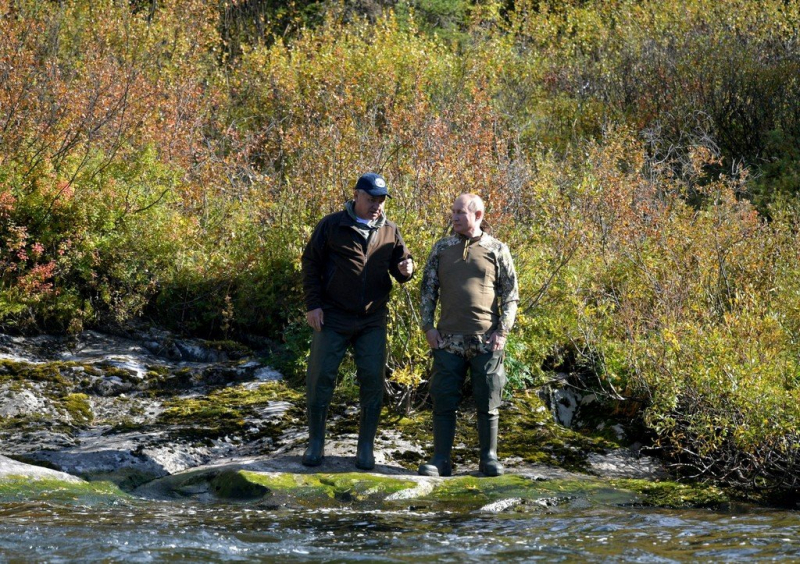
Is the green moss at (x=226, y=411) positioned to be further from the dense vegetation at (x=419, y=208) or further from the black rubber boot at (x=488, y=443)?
the black rubber boot at (x=488, y=443)

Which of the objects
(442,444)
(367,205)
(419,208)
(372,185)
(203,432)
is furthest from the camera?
(419,208)

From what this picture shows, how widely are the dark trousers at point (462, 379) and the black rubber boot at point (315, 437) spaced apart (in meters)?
0.81

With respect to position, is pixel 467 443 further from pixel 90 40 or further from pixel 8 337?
pixel 90 40

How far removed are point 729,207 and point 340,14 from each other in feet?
35.4

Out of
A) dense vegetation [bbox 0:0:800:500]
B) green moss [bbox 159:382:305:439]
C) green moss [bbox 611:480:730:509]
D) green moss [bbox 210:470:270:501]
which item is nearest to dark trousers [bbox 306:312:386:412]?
green moss [bbox 210:470:270:501]

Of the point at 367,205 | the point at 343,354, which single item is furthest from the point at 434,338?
the point at 367,205

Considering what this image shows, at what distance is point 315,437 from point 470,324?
138 centimetres

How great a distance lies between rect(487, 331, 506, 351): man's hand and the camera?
672 centimetres

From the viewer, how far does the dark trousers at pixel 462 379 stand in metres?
6.74

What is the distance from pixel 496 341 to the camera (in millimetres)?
6723

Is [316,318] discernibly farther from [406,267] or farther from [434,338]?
[434,338]

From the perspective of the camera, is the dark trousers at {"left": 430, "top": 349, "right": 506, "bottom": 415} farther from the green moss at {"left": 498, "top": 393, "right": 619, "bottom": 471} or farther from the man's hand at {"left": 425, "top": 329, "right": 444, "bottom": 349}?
the green moss at {"left": 498, "top": 393, "right": 619, "bottom": 471}

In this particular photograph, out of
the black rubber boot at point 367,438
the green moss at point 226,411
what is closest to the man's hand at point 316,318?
the black rubber boot at point 367,438

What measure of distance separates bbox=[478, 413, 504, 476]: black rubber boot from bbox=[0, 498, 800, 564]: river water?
585 millimetres
